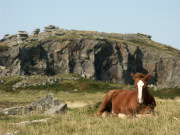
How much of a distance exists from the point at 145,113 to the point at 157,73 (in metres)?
115

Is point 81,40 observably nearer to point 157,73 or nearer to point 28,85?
point 157,73

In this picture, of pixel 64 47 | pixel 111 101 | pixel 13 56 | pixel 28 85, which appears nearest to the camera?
pixel 111 101

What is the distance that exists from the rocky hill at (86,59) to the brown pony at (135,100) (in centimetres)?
8713

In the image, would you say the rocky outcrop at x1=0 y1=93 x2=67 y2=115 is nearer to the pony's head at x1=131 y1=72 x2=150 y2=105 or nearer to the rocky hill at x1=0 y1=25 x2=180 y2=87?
the pony's head at x1=131 y1=72 x2=150 y2=105

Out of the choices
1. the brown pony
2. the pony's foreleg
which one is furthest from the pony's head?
the pony's foreleg

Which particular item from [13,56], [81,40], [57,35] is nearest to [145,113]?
[13,56]

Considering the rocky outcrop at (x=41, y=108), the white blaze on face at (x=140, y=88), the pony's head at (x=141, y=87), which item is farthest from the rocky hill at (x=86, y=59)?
the white blaze on face at (x=140, y=88)

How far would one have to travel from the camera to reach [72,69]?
110062mm

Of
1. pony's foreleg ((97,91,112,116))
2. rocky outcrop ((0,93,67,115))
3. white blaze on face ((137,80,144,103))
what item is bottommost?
rocky outcrop ((0,93,67,115))

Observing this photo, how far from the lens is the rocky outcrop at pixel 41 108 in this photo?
1844 centimetres

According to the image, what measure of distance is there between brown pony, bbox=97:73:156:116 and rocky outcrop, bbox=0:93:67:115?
203 inches

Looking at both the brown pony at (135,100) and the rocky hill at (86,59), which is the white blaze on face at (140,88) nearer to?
the brown pony at (135,100)

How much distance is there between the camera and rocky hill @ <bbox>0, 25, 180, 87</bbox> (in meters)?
102

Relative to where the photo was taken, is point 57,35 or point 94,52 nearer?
point 94,52
